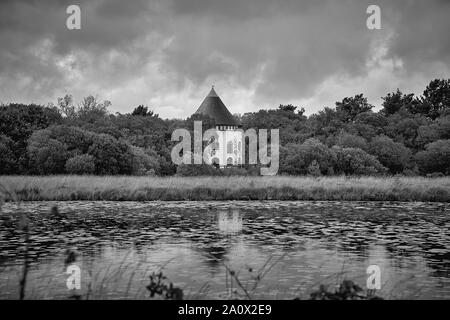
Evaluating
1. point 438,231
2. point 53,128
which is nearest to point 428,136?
point 53,128

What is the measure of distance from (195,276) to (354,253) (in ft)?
10.9

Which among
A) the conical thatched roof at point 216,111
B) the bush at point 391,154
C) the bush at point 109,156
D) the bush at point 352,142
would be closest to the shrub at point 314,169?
the bush at point 352,142

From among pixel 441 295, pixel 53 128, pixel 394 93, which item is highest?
pixel 394 93

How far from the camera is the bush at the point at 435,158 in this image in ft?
127

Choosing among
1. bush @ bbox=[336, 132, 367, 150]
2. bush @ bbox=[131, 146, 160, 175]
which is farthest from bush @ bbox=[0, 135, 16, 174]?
bush @ bbox=[336, 132, 367, 150]

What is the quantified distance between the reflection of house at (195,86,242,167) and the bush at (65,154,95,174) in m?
22.4

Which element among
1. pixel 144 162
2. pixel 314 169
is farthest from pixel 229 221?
pixel 144 162

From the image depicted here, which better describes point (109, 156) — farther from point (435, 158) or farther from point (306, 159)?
point (435, 158)

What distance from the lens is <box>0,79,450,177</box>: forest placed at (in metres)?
31.2

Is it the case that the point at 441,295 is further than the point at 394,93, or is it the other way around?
the point at 394,93

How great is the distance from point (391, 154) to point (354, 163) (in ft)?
18.4
